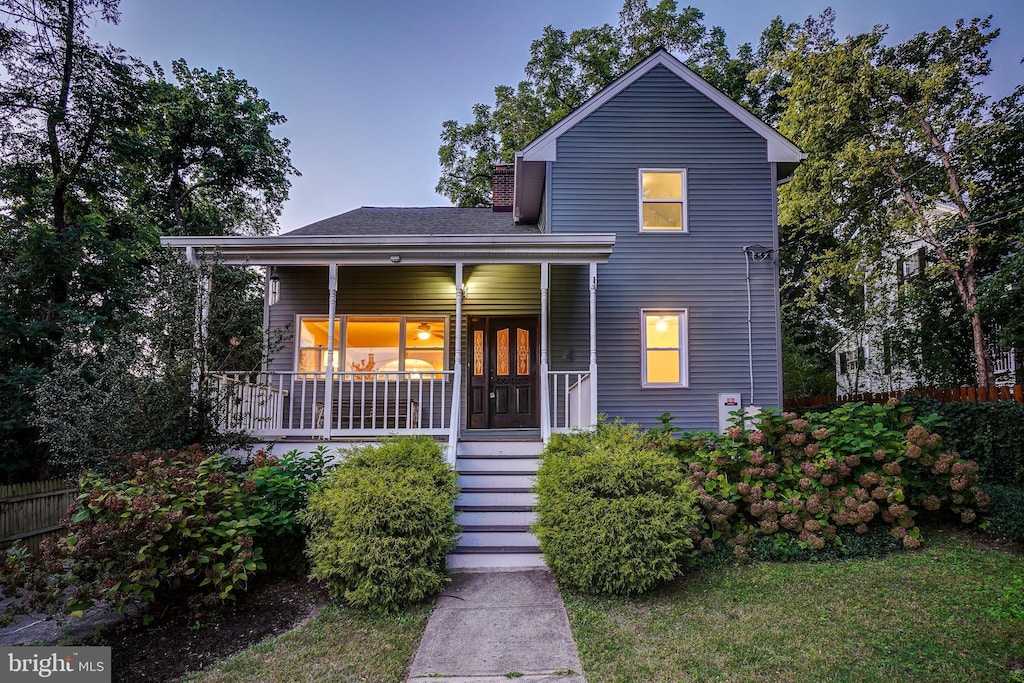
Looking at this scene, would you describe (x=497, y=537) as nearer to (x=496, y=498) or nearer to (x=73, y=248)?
(x=496, y=498)

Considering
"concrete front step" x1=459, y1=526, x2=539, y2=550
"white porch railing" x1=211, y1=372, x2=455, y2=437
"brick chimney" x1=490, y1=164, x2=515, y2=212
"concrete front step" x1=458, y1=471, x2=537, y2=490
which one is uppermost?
"brick chimney" x1=490, y1=164, x2=515, y2=212

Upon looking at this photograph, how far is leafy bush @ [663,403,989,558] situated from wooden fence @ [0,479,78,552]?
271 inches

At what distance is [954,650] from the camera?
12.0 ft

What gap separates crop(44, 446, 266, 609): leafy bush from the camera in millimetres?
4168

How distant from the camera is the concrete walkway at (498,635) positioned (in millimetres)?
3582

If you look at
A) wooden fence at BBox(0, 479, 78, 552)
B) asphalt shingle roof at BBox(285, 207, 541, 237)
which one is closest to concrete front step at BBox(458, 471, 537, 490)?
wooden fence at BBox(0, 479, 78, 552)

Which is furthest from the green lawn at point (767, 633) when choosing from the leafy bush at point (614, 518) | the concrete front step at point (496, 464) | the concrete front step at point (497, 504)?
the concrete front step at point (496, 464)

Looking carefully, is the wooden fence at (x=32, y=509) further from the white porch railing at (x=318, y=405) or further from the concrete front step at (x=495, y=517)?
the concrete front step at (x=495, y=517)

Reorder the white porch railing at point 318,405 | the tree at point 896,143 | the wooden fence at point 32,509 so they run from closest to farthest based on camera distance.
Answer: the wooden fence at point 32,509 → the white porch railing at point 318,405 → the tree at point 896,143

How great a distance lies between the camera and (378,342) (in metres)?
10.3

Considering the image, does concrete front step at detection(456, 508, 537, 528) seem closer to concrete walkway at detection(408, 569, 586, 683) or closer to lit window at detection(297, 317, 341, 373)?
concrete walkway at detection(408, 569, 586, 683)

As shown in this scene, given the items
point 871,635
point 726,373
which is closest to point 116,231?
point 726,373

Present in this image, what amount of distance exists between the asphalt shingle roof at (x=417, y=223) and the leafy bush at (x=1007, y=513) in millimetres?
7582

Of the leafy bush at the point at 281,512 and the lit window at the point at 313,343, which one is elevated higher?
the lit window at the point at 313,343
